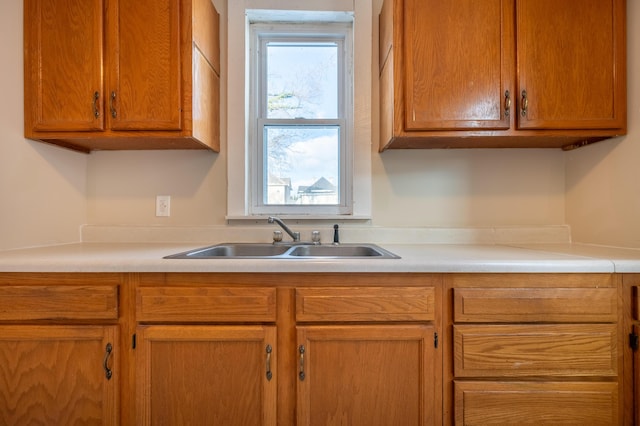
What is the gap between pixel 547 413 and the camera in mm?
1113

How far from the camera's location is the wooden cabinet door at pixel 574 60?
1379 millimetres

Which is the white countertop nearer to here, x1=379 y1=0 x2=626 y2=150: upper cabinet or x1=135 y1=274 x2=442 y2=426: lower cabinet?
x1=135 y1=274 x2=442 y2=426: lower cabinet

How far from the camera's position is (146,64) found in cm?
139

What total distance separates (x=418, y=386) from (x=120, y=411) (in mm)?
1053

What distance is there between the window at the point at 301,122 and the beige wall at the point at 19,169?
3.21ft

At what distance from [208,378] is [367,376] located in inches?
21.8

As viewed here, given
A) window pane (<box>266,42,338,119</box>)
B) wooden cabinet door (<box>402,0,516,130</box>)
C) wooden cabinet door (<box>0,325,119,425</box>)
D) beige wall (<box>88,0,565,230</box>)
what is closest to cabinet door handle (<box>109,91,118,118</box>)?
beige wall (<box>88,0,565,230</box>)

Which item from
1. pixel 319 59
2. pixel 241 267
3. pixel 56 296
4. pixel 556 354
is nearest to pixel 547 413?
pixel 556 354

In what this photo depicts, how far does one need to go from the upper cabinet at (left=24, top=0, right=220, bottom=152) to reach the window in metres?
0.52

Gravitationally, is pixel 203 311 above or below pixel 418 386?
above

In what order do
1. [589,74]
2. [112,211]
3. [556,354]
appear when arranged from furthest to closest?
[112,211] < [589,74] < [556,354]

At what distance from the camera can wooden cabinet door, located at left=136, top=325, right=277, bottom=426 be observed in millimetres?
1123

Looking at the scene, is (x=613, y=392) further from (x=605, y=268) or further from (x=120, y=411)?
(x=120, y=411)

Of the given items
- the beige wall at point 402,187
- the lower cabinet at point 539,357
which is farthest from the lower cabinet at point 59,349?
the lower cabinet at point 539,357
